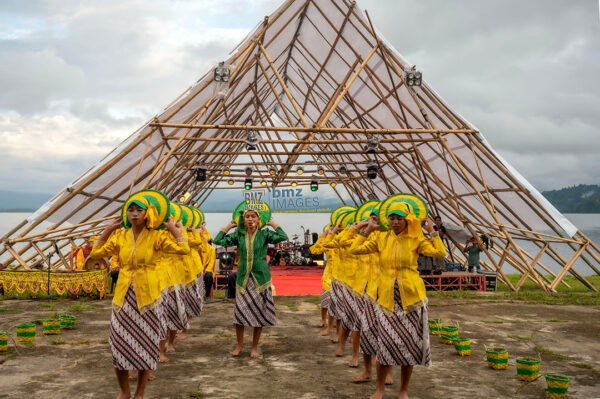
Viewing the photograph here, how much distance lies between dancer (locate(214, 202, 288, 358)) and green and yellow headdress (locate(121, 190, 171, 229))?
5.62 feet

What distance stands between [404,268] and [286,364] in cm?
202

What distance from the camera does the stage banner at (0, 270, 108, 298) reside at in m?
10.4

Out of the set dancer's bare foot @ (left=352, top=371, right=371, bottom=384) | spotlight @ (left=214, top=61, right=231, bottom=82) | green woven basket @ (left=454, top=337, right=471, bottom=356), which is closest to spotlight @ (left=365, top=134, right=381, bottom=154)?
spotlight @ (left=214, top=61, right=231, bottom=82)

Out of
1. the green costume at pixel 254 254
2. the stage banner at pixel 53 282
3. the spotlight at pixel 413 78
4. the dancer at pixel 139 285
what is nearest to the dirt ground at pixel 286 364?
the dancer at pixel 139 285

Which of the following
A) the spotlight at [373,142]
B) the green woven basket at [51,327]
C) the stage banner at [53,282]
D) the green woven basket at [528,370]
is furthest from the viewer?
the spotlight at [373,142]

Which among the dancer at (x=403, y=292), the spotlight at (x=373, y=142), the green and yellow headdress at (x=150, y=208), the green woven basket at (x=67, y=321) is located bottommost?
the green woven basket at (x=67, y=321)

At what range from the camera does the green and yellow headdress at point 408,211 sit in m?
4.14

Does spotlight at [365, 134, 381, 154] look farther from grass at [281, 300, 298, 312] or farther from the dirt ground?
the dirt ground

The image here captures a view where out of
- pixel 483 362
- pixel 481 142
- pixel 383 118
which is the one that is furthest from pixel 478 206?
pixel 483 362

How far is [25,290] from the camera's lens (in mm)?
10453

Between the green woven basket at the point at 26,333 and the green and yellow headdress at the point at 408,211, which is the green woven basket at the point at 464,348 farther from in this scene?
the green woven basket at the point at 26,333

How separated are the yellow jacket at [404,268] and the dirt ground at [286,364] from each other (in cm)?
93

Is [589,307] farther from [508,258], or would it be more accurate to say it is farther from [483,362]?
[483,362]

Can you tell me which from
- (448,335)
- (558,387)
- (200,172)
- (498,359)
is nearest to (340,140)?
(200,172)
